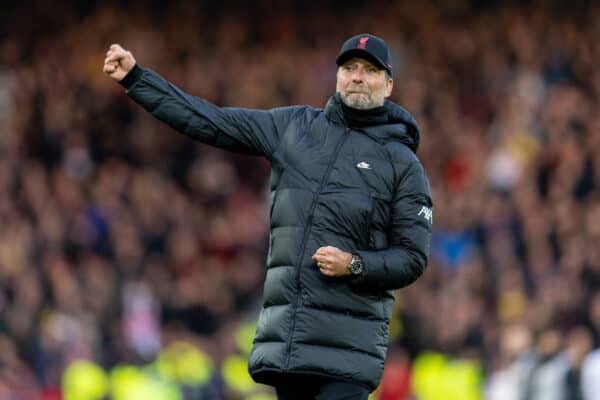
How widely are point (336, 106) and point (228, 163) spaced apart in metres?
12.7

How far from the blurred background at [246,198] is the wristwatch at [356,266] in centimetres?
546

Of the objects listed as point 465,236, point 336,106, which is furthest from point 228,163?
point 336,106

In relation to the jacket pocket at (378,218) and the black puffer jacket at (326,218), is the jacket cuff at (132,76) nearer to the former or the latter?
the black puffer jacket at (326,218)

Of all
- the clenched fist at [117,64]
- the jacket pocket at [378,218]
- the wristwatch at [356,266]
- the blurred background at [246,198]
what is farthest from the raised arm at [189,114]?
the blurred background at [246,198]

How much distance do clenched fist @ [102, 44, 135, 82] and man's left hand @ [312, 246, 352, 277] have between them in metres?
1.02

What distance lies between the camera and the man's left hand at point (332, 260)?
5.66 meters

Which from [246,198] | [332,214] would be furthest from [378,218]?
[246,198]

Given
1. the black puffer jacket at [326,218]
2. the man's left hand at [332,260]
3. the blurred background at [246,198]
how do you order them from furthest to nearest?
the blurred background at [246,198] < the black puffer jacket at [326,218] < the man's left hand at [332,260]

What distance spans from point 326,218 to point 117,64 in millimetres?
982

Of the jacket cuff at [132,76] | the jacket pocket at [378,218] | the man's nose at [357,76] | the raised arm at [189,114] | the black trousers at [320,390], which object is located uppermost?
the man's nose at [357,76]

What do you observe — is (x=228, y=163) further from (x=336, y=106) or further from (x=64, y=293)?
(x=336, y=106)

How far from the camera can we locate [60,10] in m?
21.2

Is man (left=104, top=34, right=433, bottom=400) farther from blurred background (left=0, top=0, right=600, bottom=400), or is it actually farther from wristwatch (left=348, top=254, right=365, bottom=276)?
blurred background (left=0, top=0, right=600, bottom=400)

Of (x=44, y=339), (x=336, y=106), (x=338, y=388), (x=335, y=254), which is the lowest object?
(x=44, y=339)
